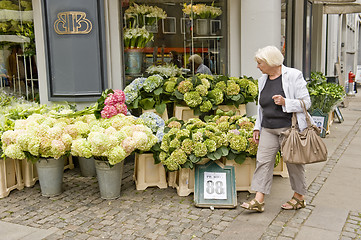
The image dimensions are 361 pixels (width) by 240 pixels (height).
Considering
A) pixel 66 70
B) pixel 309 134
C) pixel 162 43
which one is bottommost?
pixel 309 134

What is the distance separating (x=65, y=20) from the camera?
5973mm

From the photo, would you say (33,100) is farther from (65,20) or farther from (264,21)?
(264,21)

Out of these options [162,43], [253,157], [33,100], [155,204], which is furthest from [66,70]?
[253,157]

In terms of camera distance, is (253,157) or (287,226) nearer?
(287,226)

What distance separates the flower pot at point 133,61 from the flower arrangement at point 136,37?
0.09m

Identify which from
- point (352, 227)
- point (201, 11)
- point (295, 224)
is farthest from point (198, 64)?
point (352, 227)

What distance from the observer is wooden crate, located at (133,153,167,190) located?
17.1ft

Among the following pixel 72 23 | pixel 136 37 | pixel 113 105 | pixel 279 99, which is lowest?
pixel 113 105

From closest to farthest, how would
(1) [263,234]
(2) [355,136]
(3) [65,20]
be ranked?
(1) [263,234], (3) [65,20], (2) [355,136]

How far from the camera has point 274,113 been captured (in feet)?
13.7

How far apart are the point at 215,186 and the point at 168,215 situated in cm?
67

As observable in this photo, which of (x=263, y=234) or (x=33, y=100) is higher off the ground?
(x=33, y=100)

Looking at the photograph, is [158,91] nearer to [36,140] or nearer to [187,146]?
[187,146]

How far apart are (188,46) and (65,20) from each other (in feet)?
7.02
